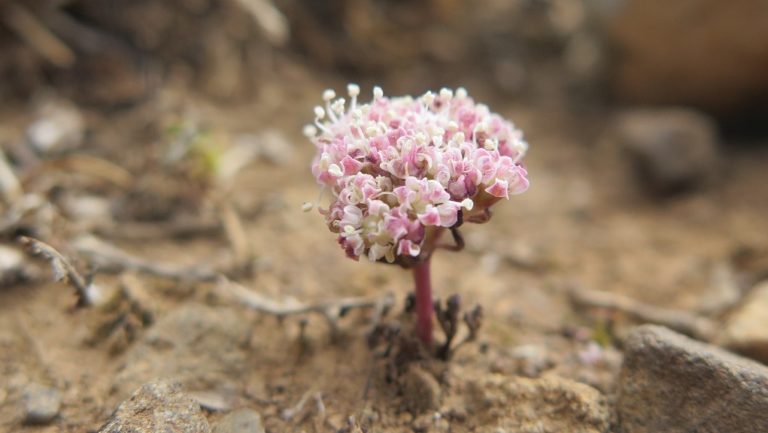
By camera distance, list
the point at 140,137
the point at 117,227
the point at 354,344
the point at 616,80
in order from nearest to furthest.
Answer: the point at 354,344, the point at 117,227, the point at 140,137, the point at 616,80

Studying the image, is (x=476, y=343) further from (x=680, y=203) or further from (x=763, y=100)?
(x=763, y=100)

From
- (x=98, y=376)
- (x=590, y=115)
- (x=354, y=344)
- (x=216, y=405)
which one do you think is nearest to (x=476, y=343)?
(x=354, y=344)

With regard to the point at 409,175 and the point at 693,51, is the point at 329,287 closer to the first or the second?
the point at 409,175

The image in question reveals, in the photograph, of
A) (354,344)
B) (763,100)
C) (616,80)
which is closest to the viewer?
(354,344)

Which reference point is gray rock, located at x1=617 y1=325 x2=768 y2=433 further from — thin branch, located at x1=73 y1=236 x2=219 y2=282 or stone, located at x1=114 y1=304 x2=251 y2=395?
thin branch, located at x1=73 y1=236 x2=219 y2=282

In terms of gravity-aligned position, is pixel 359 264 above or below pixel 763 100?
below

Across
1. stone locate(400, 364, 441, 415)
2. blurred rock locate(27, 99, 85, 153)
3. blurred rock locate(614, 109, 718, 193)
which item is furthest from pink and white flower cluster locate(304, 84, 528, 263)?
blurred rock locate(614, 109, 718, 193)

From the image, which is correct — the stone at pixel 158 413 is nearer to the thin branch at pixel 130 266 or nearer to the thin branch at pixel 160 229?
the thin branch at pixel 130 266

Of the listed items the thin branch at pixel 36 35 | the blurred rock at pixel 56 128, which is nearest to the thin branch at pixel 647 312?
the blurred rock at pixel 56 128
